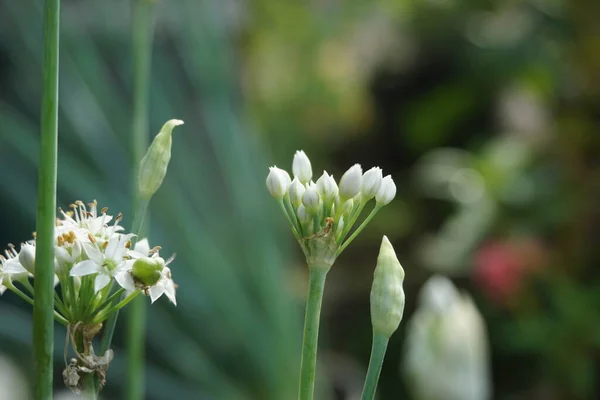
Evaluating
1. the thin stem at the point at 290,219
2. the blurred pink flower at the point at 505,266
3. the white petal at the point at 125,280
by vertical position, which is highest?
the blurred pink flower at the point at 505,266

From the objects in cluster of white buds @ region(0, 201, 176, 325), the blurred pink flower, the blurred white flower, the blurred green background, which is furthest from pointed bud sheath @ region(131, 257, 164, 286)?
the blurred pink flower

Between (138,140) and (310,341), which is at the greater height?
(138,140)

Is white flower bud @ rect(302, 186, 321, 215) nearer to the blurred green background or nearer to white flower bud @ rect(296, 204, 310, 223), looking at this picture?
white flower bud @ rect(296, 204, 310, 223)

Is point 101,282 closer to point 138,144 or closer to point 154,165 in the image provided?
point 154,165

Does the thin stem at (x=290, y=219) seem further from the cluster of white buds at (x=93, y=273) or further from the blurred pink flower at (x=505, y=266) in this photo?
the blurred pink flower at (x=505, y=266)

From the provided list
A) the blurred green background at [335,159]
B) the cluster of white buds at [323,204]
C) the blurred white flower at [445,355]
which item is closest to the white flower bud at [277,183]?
the cluster of white buds at [323,204]

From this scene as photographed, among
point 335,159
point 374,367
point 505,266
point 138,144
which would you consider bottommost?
point 374,367

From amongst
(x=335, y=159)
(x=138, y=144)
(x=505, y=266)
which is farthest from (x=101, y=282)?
(x=335, y=159)
